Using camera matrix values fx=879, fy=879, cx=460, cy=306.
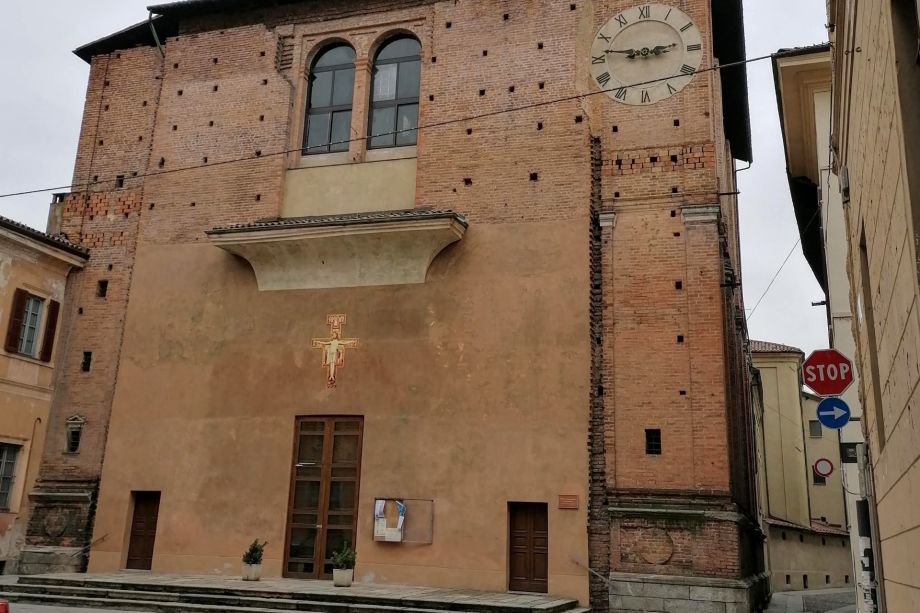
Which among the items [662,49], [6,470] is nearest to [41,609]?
[6,470]

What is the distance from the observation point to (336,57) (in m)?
19.3

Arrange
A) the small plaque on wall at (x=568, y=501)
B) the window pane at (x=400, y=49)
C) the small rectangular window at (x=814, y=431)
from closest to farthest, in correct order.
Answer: the small plaque on wall at (x=568, y=501), the window pane at (x=400, y=49), the small rectangular window at (x=814, y=431)

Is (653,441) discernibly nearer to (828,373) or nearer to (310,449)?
(828,373)

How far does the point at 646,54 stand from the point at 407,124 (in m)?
4.97

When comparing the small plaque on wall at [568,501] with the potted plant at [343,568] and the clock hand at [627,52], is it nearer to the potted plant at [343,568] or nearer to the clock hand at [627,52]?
the potted plant at [343,568]

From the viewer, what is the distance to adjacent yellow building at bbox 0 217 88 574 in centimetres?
1714

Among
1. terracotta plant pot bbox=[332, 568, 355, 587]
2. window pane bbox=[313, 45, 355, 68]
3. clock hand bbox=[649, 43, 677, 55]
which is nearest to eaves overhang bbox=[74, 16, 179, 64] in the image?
window pane bbox=[313, 45, 355, 68]

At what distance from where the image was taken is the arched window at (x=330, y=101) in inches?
730

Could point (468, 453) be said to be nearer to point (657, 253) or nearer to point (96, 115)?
point (657, 253)

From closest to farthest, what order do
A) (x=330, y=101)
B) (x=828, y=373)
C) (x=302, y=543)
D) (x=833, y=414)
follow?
1. (x=833, y=414)
2. (x=828, y=373)
3. (x=302, y=543)
4. (x=330, y=101)

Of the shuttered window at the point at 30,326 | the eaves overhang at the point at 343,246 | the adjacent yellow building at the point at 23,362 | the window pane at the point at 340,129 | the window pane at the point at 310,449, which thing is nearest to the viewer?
the eaves overhang at the point at 343,246

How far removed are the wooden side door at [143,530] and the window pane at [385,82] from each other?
926 cm

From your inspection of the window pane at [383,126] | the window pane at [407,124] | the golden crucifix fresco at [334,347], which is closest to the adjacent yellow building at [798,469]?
the window pane at [407,124]

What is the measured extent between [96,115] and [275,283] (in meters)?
6.91
